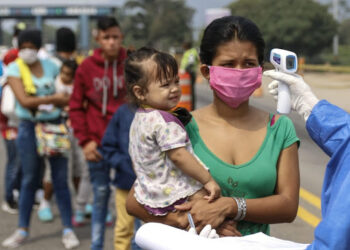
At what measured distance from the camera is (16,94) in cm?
522

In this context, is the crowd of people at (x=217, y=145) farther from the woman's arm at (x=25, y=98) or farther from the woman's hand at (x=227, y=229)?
the woman's arm at (x=25, y=98)

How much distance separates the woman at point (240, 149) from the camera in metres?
2.30

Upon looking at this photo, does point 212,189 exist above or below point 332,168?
below

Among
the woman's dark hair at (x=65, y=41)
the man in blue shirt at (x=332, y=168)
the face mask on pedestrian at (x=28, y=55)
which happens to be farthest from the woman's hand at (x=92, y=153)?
the man in blue shirt at (x=332, y=168)

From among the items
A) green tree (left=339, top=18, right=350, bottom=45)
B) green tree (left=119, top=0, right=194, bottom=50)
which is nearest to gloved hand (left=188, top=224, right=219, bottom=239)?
green tree (left=339, top=18, right=350, bottom=45)

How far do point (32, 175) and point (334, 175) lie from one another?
4210 millimetres

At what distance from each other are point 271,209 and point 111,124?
2060 mm

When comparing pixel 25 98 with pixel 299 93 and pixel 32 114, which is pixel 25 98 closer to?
pixel 32 114

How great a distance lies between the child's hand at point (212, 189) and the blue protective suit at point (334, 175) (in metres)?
0.60

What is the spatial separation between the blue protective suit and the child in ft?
2.20

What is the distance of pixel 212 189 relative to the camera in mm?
2285

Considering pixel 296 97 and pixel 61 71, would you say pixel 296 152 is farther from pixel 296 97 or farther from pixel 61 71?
pixel 61 71

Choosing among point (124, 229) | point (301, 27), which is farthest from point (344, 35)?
point (124, 229)

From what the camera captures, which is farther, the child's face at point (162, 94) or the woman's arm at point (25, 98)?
the woman's arm at point (25, 98)
